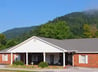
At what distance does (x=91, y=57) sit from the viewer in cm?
3875

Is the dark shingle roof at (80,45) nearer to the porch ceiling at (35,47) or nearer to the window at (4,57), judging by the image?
the porch ceiling at (35,47)

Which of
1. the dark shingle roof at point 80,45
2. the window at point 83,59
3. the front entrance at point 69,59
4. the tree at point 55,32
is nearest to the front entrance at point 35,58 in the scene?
the dark shingle roof at point 80,45

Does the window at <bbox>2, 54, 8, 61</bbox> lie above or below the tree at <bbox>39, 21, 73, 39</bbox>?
below

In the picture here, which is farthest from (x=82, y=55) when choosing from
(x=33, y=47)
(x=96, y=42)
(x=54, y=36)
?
(x=54, y=36)

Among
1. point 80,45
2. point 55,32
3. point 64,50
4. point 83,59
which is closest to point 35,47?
point 64,50

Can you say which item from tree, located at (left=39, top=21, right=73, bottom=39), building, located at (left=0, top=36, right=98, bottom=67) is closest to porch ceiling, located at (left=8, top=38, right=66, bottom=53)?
building, located at (left=0, top=36, right=98, bottom=67)

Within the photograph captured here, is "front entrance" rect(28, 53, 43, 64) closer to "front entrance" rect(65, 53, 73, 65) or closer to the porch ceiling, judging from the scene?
the porch ceiling

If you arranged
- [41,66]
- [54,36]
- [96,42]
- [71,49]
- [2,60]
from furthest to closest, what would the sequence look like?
[54,36], [2,60], [96,42], [71,49], [41,66]

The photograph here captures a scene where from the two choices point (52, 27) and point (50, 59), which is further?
point (52, 27)

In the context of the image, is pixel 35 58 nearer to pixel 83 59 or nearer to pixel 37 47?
pixel 37 47

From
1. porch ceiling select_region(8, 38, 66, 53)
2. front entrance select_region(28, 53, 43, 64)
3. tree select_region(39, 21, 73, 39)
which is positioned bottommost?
front entrance select_region(28, 53, 43, 64)

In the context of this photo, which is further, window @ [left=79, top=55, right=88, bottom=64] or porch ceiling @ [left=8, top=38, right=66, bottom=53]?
porch ceiling @ [left=8, top=38, right=66, bottom=53]

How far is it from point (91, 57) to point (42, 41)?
7999 mm

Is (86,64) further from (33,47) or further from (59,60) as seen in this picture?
(33,47)
